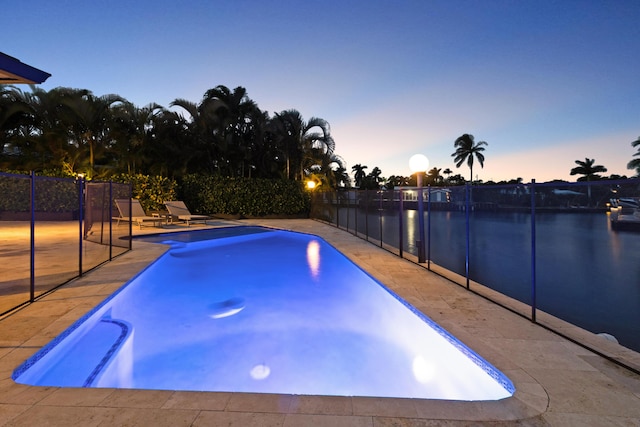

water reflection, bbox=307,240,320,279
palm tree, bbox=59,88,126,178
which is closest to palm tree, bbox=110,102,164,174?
palm tree, bbox=59,88,126,178

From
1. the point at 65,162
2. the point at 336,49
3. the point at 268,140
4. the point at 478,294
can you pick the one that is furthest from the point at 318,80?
the point at 478,294

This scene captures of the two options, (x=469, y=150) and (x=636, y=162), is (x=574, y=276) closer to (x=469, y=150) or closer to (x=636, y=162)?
(x=636, y=162)

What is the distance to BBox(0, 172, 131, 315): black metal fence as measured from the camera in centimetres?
440

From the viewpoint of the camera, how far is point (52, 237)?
33.5 feet

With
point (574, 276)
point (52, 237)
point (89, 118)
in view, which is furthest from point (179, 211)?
point (574, 276)

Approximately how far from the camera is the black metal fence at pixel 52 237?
4402 millimetres

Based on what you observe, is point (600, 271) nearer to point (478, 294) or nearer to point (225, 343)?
point (478, 294)

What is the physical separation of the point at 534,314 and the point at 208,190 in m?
15.2

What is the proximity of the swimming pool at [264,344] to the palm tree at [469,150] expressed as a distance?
5510 centimetres

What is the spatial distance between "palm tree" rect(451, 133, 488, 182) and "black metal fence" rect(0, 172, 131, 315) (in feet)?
177

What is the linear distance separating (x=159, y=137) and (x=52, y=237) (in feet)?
26.7

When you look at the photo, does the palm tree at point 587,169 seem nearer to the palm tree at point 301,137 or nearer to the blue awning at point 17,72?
the palm tree at point 301,137

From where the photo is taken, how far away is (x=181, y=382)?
310 cm

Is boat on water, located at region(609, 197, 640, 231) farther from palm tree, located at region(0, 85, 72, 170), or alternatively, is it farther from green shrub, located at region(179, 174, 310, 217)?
palm tree, located at region(0, 85, 72, 170)
